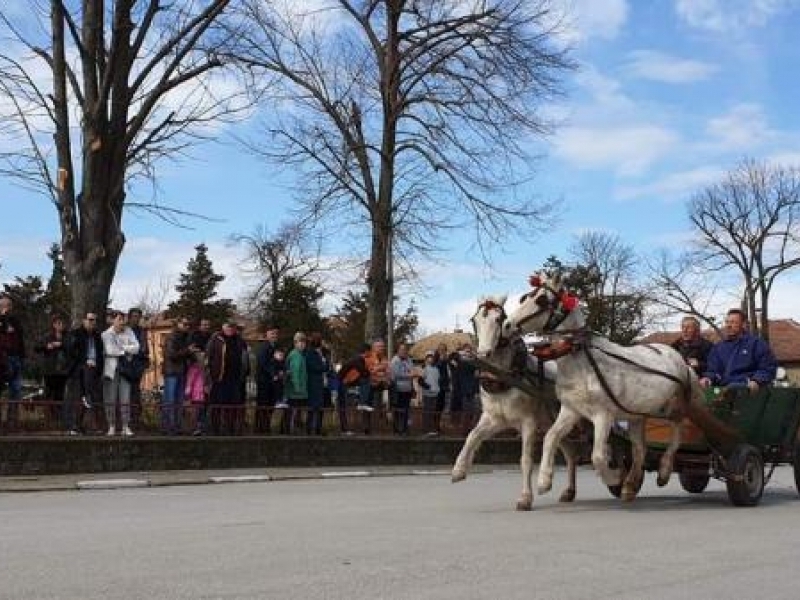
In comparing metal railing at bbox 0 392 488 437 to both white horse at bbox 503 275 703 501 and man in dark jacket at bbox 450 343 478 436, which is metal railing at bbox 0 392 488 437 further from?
white horse at bbox 503 275 703 501

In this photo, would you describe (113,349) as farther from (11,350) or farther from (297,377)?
(297,377)

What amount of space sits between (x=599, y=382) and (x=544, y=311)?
0.88 metres

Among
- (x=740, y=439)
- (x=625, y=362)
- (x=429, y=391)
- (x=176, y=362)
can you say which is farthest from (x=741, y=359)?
(x=429, y=391)

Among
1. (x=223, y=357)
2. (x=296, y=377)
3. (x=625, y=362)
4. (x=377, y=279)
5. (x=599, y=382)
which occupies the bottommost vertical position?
(x=599, y=382)

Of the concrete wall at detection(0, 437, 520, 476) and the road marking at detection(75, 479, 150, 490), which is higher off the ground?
the concrete wall at detection(0, 437, 520, 476)

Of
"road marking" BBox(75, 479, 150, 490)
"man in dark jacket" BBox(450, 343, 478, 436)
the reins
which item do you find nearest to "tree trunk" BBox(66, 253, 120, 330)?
"road marking" BBox(75, 479, 150, 490)

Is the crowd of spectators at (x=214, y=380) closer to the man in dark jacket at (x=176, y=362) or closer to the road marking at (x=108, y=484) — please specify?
the man in dark jacket at (x=176, y=362)

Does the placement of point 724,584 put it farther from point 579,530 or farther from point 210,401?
point 210,401

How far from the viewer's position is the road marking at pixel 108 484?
1445cm

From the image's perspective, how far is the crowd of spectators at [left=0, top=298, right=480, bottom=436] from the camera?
17.0 metres

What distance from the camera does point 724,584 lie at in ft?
23.1

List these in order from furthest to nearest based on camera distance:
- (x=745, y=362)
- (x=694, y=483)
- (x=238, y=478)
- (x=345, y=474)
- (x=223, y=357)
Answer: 1. (x=223, y=357)
2. (x=345, y=474)
3. (x=238, y=478)
4. (x=694, y=483)
5. (x=745, y=362)

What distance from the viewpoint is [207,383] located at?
Answer: 1852 centimetres

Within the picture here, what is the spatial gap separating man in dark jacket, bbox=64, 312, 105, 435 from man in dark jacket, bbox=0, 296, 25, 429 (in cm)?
77
